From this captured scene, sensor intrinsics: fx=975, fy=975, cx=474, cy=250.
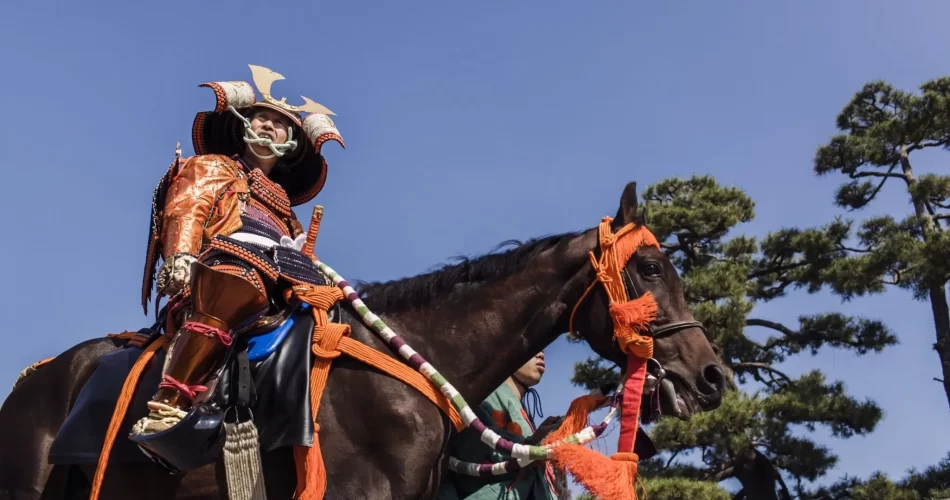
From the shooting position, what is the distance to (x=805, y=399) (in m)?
16.1

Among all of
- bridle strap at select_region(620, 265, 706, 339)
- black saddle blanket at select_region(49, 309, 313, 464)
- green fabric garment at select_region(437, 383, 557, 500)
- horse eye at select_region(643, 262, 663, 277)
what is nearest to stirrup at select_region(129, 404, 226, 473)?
black saddle blanket at select_region(49, 309, 313, 464)

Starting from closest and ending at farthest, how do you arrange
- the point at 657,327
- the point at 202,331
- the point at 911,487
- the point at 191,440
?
the point at 191,440
the point at 202,331
the point at 657,327
the point at 911,487

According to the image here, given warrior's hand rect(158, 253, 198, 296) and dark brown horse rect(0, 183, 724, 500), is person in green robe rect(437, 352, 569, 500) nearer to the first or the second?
dark brown horse rect(0, 183, 724, 500)

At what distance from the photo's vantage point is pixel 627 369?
425cm

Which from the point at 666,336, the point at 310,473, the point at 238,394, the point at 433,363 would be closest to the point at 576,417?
the point at 666,336

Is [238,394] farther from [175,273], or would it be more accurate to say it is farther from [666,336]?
[666,336]

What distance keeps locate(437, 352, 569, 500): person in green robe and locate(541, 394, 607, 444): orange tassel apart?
48 cm

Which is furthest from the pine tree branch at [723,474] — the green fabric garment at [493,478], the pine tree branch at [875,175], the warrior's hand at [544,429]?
the green fabric garment at [493,478]

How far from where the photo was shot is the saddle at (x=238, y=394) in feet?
12.4

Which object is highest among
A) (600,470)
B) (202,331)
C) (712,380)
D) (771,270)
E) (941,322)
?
(771,270)

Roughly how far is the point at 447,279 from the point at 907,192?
14.7m

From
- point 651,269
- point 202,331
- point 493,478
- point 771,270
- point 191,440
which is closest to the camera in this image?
point 191,440

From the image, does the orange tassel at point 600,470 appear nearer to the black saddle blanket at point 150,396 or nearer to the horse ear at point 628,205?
the horse ear at point 628,205

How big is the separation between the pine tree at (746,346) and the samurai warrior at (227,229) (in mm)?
11055
